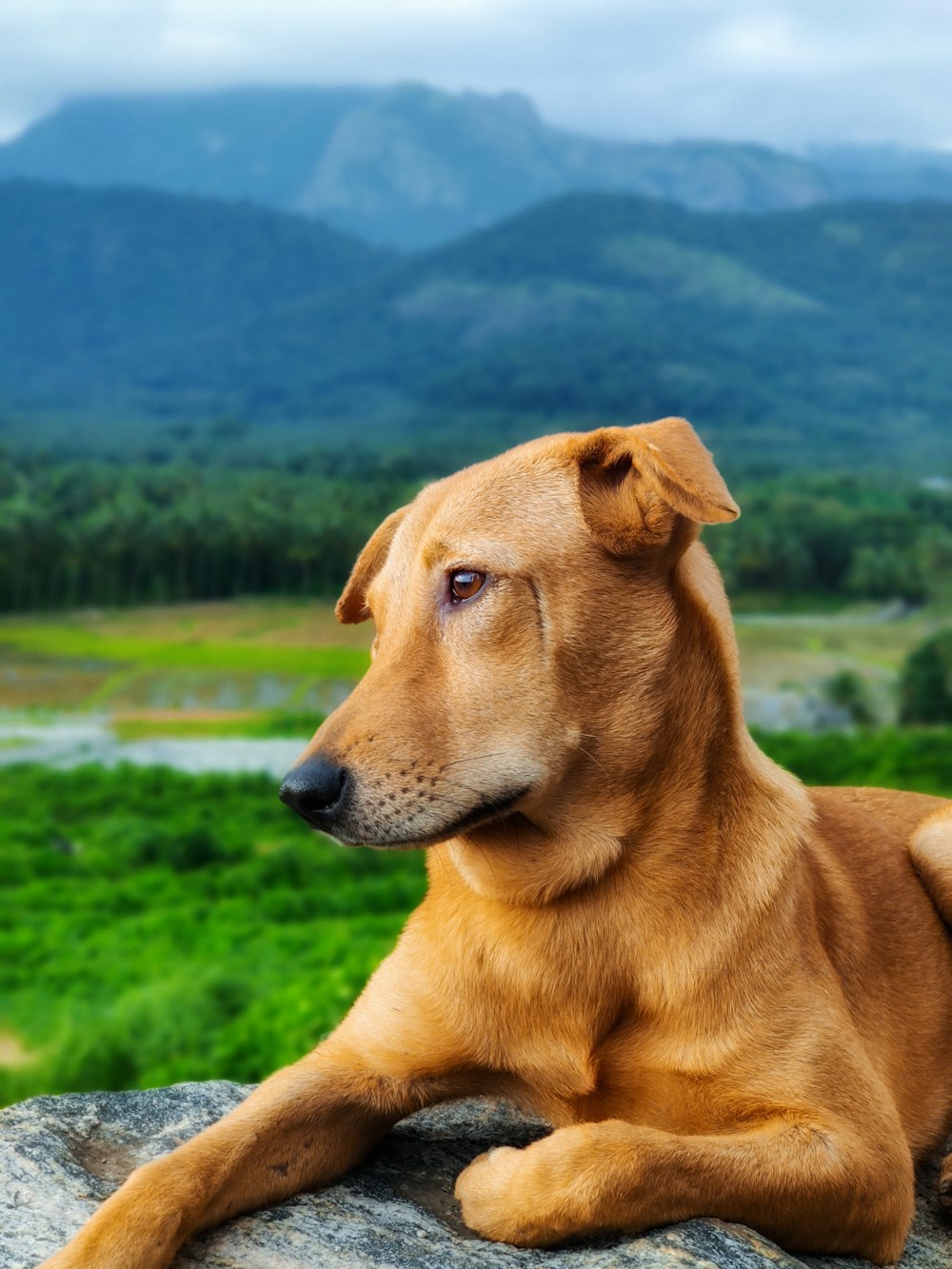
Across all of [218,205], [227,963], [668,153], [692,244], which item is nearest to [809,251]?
[692,244]

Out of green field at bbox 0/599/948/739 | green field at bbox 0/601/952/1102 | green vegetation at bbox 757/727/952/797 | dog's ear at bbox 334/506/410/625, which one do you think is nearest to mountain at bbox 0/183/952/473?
green field at bbox 0/599/948/739

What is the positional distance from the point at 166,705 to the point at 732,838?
4912 centimetres

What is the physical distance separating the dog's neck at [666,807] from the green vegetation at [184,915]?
11.6 meters

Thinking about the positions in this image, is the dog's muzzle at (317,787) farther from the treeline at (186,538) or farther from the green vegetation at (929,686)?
the green vegetation at (929,686)

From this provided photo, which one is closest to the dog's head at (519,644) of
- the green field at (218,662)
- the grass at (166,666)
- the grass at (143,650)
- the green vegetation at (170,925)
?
the green vegetation at (170,925)

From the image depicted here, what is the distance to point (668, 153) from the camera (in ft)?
404

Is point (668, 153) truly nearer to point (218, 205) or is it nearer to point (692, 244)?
point (692, 244)

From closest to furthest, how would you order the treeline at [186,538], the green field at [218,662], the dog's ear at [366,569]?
the dog's ear at [366,569], the treeline at [186,538], the green field at [218,662]

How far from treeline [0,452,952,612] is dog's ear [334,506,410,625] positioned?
38.1 metres

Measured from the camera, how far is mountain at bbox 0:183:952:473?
282ft

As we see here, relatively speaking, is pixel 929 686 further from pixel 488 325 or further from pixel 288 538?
pixel 488 325

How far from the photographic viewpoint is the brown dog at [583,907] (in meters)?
3.49

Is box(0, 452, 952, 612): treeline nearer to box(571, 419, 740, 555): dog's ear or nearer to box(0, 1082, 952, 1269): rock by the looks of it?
box(0, 1082, 952, 1269): rock

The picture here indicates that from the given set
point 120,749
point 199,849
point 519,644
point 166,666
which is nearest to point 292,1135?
point 519,644
